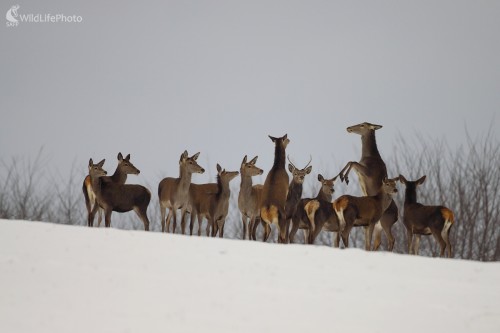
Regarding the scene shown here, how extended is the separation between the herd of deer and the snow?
7.83ft

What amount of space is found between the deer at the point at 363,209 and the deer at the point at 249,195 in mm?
2066

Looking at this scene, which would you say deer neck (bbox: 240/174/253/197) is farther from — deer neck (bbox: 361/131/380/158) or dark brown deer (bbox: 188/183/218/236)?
deer neck (bbox: 361/131/380/158)

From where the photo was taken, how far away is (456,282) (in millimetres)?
8695

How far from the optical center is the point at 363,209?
12.4 metres

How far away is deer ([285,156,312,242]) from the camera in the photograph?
42.9 feet

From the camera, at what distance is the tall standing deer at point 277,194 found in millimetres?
13000

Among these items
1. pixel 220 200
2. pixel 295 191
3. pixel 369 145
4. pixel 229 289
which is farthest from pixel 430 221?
pixel 229 289

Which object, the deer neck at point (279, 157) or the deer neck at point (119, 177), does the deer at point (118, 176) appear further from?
the deer neck at point (279, 157)

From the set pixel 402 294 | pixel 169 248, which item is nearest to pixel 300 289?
pixel 402 294

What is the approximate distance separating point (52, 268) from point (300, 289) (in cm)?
289

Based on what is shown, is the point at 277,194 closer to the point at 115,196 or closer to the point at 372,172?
the point at 372,172

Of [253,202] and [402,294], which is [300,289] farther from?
[253,202]

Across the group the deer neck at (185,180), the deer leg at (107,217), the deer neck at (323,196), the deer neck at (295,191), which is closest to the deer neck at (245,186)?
the deer neck at (185,180)

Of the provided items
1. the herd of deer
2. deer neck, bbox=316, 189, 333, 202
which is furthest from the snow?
deer neck, bbox=316, 189, 333, 202
